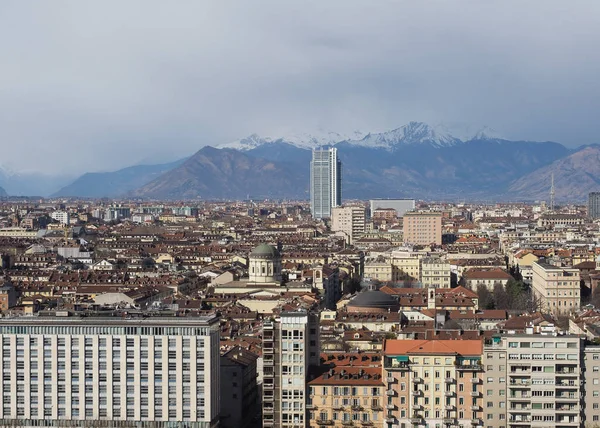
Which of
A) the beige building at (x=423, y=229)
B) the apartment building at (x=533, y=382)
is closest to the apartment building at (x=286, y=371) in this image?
the apartment building at (x=533, y=382)

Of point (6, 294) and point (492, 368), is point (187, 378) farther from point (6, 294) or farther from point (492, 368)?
point (6, 294)

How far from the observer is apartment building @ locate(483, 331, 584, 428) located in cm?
4438

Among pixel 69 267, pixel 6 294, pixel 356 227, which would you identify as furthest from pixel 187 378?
pixel 356 227

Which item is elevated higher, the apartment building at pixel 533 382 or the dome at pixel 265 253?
the dome at pixel 265 253

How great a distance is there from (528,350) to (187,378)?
42.5 feet

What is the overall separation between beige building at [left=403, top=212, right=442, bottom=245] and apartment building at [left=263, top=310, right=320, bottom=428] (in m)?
112

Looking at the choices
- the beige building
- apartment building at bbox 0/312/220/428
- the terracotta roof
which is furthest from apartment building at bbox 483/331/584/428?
the beige building

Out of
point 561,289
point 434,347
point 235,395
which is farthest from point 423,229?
point 434,347

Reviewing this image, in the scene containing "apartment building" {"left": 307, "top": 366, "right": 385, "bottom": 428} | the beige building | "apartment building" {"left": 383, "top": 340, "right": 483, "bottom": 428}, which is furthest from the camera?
the beige building

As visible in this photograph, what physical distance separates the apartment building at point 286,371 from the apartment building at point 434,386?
3.27 m

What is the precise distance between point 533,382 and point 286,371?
9408 mm

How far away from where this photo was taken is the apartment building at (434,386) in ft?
148

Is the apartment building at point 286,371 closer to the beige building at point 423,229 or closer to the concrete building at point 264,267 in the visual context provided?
the concrete building at point 264,267

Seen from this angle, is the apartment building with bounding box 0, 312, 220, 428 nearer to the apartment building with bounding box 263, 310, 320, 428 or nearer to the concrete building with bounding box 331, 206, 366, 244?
the apartment building with bounding box 263, 310, 320, 428
